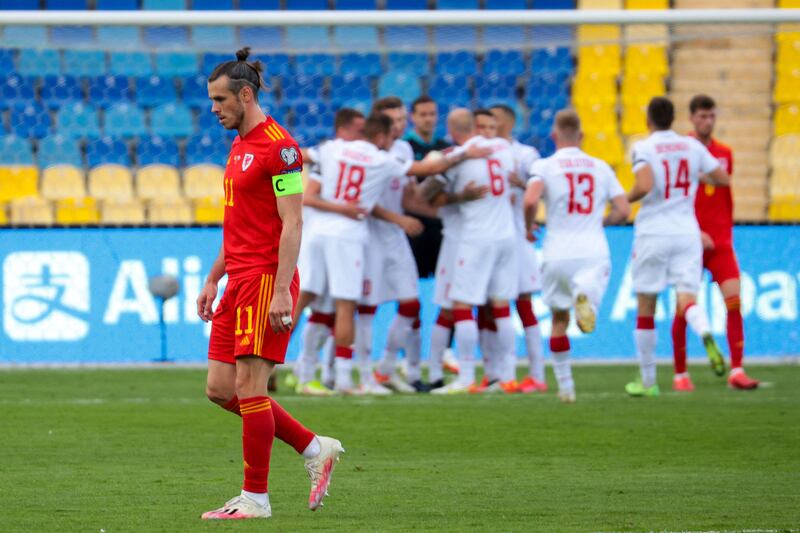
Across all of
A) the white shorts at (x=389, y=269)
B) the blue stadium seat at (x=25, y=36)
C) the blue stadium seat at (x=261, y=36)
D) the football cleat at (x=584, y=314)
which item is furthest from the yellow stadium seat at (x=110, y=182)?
the football cleat at (x=584, y=314)

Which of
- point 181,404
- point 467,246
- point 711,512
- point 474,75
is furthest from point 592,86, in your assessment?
point 711,512

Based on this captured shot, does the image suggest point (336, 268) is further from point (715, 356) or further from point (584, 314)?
point (715, 356)

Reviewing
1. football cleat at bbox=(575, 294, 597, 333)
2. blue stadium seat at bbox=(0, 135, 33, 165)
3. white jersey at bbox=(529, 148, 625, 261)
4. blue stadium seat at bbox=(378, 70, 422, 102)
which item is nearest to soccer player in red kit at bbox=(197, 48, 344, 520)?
football cleat at bbox=(575, 294, 597, 333)

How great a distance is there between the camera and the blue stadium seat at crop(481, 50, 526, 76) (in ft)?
50.7

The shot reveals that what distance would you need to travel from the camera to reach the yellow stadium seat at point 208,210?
14398 mm

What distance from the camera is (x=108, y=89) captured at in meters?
15.6

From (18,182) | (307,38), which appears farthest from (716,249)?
(18,182)

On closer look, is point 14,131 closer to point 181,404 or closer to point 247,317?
point 181,404

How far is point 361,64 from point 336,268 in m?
4.78

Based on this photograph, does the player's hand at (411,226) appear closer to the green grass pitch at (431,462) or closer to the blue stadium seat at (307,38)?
the green grass pitch at (431,462)

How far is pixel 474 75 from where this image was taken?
51.6 ft

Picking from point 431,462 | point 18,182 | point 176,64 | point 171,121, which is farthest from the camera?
point 171,121

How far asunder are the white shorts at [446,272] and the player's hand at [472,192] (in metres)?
0.51

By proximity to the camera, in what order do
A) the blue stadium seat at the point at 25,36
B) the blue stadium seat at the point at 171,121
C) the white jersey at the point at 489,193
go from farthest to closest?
the blue stadium seat at the point at 171,121
the blue stadium seat at the point at 25,36
the white jersey at the point at 489,193
